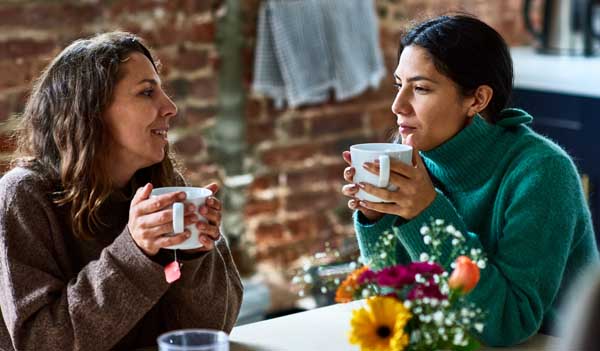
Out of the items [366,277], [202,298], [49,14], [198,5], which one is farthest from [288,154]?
[366,277]

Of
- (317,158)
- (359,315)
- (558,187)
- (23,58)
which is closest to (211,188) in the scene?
(359,315)

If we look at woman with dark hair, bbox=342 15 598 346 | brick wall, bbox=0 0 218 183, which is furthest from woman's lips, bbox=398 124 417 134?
brick wall, bbox=0 0 218 183

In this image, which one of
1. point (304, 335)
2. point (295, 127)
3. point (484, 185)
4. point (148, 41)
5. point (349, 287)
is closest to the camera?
point (349, 287)

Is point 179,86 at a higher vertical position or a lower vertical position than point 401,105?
lower

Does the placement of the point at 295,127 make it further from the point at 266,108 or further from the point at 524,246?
the point at 524,246

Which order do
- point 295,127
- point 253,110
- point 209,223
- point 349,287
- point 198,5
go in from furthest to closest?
point 295,127
point 253,110
point 198,5
point 209,223
point 349,287

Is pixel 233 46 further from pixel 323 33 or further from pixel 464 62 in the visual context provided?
pixel 464 62

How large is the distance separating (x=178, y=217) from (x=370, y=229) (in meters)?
0.37

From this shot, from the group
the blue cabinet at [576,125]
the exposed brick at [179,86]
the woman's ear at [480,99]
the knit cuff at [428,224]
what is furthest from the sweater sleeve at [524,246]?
the blue cabinet at [576,125]

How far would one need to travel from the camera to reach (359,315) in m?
1.29

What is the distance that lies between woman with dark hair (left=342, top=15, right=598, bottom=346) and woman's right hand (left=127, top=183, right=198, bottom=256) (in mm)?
255

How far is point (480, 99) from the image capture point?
1767mm

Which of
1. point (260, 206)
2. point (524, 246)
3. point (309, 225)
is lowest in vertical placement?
point (309, 225)

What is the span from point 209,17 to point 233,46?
113 millimetres
